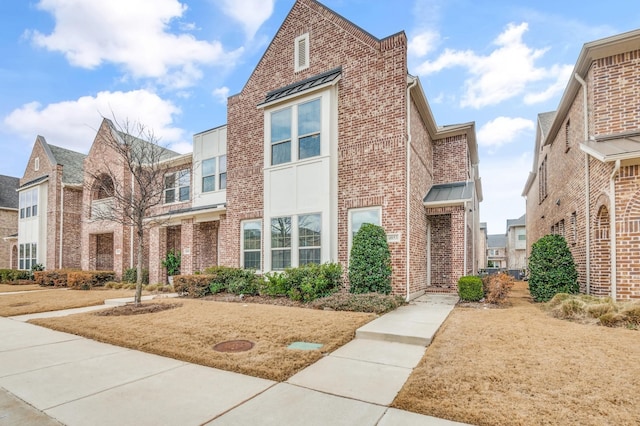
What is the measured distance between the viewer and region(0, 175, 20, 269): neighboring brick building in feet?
90.7

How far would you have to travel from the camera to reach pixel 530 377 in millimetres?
3766

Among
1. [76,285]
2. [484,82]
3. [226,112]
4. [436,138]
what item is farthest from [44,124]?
[484,82]

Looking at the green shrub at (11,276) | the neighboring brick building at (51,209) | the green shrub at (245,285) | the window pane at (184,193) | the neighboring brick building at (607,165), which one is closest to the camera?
the neighboring brick building at (607,165)

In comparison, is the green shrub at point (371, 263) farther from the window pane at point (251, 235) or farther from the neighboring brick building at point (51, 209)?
the neighboring brick building at point (51, 209)

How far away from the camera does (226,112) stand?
13703 millimetres

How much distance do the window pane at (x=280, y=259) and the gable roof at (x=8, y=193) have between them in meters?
31.1

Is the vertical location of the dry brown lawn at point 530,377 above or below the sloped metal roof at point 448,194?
below

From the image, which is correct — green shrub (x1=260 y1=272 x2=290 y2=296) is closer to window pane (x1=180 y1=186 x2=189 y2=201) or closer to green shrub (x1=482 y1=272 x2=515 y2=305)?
green shrub (x1=482 y1=272 x2=515 y2=305)

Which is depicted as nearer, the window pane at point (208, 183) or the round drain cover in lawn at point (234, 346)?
the round drain cover in lawn at point (234, 346)

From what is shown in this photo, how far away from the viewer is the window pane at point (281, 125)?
448 inches

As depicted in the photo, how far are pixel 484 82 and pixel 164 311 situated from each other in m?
15.4

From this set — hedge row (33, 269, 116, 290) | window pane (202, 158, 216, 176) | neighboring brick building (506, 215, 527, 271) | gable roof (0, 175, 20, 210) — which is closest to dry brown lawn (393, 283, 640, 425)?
window pane (202, 158, 216, 176)

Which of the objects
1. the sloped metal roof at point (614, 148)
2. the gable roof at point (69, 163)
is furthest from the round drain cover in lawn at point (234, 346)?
the gable roof at point (69, 163)

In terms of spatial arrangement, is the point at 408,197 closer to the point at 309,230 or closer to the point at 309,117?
the point at 309,230
